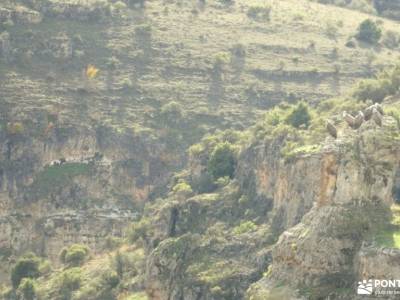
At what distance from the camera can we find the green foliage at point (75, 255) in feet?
292

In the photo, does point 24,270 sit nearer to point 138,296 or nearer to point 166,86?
point 138,296

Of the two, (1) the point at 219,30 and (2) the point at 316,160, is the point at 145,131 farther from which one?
(2) the point at 316,160

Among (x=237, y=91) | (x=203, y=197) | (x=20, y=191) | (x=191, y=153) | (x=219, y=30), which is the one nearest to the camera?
(x=203, y=197)

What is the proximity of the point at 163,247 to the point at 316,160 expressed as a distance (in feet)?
32.9

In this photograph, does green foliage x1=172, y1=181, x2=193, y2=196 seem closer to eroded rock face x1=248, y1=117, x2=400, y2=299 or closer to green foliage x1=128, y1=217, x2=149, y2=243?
green foliage x1=128, y1=217, x2=149, y2=243

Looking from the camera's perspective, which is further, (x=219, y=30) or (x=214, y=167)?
(x=219, y=30)

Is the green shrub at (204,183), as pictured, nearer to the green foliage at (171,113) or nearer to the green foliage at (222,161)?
the green foliage at (222,161)

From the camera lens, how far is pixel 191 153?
91.2 m

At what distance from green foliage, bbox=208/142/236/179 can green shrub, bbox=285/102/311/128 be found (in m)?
3.59

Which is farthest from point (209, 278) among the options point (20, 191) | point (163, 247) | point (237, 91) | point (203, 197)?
point (237, 91)

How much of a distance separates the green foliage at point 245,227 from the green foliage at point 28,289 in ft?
51.0

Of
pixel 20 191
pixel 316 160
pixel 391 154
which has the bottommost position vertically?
pixel 20 191

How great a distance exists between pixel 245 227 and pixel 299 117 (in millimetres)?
17235

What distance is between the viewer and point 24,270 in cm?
8925
